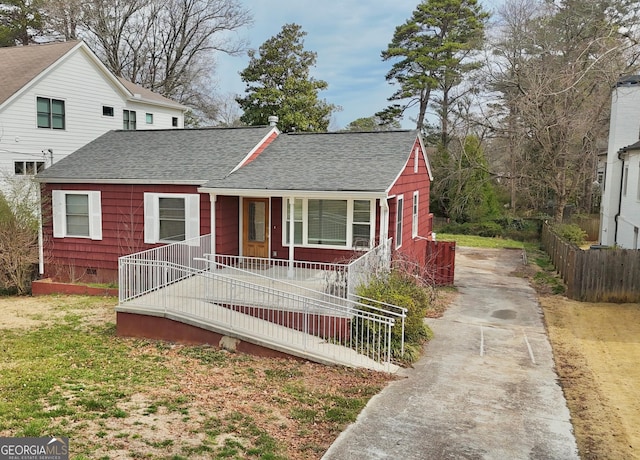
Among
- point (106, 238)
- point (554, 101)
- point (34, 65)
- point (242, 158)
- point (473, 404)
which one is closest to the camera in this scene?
point (473, 404)

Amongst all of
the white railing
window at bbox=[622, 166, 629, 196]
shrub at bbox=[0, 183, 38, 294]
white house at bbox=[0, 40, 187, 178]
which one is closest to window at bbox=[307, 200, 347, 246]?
the white railing

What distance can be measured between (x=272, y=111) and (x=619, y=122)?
20.6 metres

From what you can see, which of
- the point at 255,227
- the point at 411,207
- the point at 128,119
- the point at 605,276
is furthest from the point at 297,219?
the point at 128,119

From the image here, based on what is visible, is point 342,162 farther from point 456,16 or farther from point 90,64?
point 456,16

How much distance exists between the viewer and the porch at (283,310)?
9773 mm

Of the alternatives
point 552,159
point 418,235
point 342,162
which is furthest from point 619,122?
point 342,162

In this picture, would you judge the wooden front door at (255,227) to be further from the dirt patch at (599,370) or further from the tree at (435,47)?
the tree at (435,47)

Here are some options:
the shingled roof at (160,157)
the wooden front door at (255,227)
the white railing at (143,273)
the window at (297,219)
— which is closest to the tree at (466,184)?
the shingled roof at (160,157)

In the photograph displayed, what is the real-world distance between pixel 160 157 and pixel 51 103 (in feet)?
27.5

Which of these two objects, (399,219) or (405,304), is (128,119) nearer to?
(399,219)

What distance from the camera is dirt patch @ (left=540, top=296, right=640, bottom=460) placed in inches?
270

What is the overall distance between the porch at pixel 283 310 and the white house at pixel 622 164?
14327mm

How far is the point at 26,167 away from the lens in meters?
20.5

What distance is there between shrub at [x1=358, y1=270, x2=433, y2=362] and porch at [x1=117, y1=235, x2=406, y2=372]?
0.55 feet
